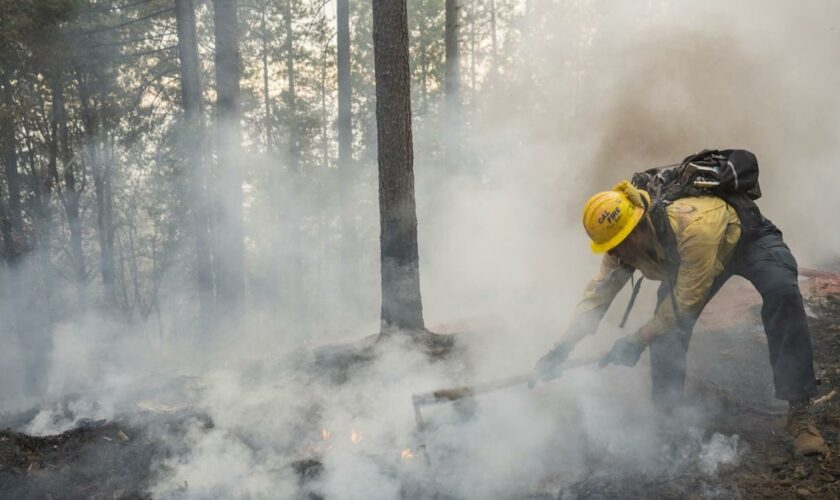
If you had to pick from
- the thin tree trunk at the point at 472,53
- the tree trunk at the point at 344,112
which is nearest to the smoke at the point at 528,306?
the tree trunk at the point at 344,112

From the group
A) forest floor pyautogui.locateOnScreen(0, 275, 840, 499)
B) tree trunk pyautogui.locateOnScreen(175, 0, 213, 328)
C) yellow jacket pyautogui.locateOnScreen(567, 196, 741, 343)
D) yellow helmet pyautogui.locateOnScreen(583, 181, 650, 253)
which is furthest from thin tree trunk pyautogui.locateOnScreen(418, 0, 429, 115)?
yellow jacket pyautogui.locateOnScreen(567, 196, 741, 343)

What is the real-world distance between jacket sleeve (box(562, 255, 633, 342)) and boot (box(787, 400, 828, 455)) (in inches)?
51.1

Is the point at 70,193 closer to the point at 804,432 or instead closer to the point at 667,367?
the point at 667,367

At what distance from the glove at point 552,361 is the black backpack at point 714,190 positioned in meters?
0.85

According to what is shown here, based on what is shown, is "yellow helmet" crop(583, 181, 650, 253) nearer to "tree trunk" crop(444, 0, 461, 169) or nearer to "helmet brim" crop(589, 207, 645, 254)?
"helmet brim" crop(589, 207, 645, 254)

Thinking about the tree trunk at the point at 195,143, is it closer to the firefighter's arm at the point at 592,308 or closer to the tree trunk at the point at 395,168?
the tree trunk at the point at 395,168

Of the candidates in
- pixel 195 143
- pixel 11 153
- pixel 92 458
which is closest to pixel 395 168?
pixel 92 458

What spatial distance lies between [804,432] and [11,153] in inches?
489

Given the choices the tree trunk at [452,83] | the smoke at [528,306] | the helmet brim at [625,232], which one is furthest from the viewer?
the tree trunk at [452,83]

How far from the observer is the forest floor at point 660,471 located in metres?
3.28

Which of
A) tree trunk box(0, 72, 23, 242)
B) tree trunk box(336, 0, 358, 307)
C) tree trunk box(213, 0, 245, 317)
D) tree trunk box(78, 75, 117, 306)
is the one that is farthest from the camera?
tree trunk box(336, 0, 358, 307)

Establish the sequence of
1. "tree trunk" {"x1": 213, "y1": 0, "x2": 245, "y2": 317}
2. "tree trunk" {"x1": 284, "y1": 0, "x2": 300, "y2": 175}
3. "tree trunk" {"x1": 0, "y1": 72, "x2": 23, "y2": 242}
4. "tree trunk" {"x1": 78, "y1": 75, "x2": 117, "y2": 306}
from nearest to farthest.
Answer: "tree trunk" {"x1": 0, "y1": 72, "x2": 23, "y2": 242}, "tree trunk" {"x1": 213, "y1": 0, "x2": 245, "y2": 317}, "tree trunk" {"x1": 78, "y1": 75, "x2": 117, "y2": 306}, "tree trunk" {"x1": 284, "y1": 0, "x2": 300, "y2": 175}

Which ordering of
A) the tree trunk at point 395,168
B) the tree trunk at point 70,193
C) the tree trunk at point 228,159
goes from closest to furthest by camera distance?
→ the tree trunk at point 395,168 < the tree trunk at point 228,159 < the tree trunk at point 70,193

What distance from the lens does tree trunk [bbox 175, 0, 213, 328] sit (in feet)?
35.2
